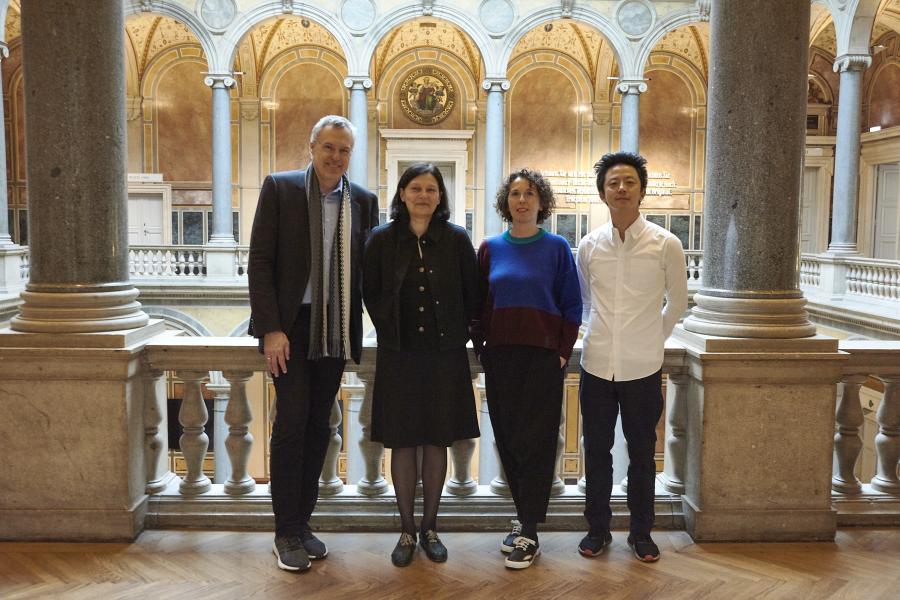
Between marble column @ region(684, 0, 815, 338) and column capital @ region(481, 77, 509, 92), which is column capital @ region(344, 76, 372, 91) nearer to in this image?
column capital @ region(481, 77, 509, 92)

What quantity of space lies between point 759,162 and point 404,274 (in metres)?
1.66

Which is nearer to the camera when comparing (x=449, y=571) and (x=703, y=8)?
(x=449, y=571)

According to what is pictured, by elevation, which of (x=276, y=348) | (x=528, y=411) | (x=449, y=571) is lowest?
(x=449, y=571)

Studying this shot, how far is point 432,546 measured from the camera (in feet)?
10.6

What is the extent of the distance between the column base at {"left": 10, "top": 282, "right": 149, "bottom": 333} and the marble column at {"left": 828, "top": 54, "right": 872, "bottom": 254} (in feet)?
39.7

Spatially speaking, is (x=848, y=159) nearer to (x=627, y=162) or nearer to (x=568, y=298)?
(x=627, y=162)

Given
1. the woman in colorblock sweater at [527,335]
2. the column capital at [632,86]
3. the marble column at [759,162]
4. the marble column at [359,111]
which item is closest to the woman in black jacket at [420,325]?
the woman in colorblock sweater at [527,335]

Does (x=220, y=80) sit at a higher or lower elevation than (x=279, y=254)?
higher

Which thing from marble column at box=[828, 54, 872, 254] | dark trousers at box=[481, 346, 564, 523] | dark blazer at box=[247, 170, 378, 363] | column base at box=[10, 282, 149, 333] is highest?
marble column at box=[828, 54, 872, 254]

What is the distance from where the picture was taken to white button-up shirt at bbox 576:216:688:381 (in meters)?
3.16

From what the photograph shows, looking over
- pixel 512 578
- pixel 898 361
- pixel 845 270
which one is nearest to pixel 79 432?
pixel 512 578

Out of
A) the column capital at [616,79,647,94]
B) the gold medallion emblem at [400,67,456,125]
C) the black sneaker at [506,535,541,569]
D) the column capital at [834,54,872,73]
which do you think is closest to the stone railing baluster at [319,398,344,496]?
the black sneaker at [506,535,541,569]

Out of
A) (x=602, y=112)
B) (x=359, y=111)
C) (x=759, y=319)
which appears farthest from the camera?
(x=602, y=112)

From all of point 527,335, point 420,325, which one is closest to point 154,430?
point 420,325
